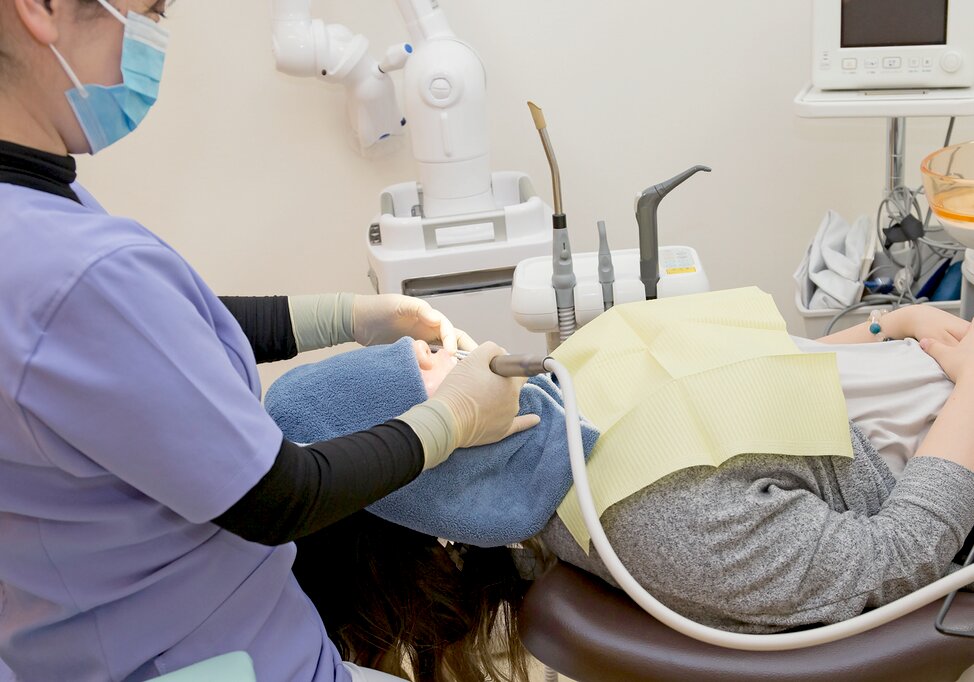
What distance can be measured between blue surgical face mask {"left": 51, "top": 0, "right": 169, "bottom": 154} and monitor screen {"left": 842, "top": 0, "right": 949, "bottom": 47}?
1430 mm

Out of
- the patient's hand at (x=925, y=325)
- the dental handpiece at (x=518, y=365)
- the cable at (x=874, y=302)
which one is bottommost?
the cable at (x=874, y=302)

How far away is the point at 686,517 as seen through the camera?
1.01 metres

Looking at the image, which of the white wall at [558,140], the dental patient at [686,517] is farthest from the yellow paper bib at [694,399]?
the white wall at [558,140]

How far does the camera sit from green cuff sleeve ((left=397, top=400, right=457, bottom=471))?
37.9 inches

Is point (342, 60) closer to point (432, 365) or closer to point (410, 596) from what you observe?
point (432, 365)

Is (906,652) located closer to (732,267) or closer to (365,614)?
(365,614)

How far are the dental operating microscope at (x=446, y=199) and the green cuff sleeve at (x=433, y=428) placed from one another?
962 millimetres

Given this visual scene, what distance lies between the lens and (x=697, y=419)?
1.06 meters

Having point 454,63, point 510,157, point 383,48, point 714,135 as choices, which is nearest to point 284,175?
point 383,48

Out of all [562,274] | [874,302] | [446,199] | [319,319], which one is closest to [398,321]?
[319,319]

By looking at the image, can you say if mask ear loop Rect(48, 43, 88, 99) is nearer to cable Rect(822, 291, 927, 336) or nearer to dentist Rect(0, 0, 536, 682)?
dentist Rect(0, 0, 536, 682)

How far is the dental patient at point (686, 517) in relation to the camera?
1.00m

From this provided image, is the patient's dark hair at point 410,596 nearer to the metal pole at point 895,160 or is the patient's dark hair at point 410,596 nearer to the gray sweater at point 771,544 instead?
the gray sweater at point 771,544

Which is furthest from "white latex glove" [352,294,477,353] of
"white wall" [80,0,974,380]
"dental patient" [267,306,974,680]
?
"white wall" [80,0,974,380]
